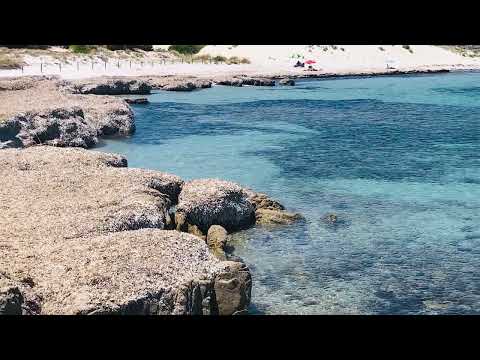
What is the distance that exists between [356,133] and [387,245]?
32.1m

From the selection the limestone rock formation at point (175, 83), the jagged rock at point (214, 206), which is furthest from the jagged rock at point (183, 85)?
the jagged rock at point (214, 206)

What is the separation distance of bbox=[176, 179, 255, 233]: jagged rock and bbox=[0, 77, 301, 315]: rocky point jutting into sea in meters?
0.04

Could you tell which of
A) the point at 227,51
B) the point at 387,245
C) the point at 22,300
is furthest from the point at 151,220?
the point at 227,51

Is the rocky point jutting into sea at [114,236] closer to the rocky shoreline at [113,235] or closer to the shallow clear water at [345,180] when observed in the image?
the rocky shoreline at [113,235]

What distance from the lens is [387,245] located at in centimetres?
2400

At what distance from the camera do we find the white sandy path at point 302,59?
310ft

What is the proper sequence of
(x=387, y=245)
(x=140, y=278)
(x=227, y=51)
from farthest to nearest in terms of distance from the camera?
(x=227, y=51), (x=387, y=245), (x=140, y=278)

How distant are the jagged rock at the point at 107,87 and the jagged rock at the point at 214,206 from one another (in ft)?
133

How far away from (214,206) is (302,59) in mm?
108456

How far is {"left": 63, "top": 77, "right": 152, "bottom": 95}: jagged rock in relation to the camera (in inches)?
2501

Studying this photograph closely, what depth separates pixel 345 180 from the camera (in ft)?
116
